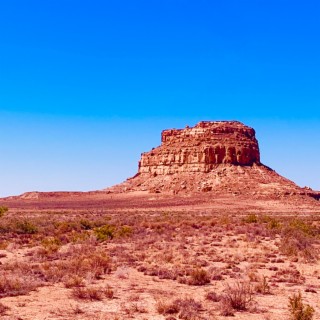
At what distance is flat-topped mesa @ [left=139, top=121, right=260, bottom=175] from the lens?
88625 mm

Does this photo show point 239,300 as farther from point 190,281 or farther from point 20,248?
point 20,248

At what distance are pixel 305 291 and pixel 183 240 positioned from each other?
35.4ft

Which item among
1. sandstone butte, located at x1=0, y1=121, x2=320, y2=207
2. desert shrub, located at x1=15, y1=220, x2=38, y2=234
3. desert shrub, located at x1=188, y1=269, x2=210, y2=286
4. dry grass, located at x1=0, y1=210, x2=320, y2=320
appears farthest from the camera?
sandstone butte, located at x1=0, y1=121, x2=320, y2=207

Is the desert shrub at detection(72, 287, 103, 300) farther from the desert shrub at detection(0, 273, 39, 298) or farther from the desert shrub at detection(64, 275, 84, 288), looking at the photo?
the desert shrub at detection(0, 273, 39, 298)

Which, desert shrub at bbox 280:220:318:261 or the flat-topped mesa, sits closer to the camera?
desert shrub at bbox 280:220:318:261

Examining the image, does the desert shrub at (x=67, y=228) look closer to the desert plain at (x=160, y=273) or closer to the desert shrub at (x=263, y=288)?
the desert plain at (x=160, y=273)

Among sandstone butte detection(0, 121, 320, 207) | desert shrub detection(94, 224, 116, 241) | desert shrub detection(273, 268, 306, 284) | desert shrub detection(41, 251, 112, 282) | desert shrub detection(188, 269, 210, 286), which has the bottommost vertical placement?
desert shrub detection(273, 268, 306, 284)

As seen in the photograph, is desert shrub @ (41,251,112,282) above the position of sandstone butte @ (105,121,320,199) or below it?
below

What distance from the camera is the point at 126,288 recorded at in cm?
1205

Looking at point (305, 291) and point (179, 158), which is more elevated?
point (179, 158)

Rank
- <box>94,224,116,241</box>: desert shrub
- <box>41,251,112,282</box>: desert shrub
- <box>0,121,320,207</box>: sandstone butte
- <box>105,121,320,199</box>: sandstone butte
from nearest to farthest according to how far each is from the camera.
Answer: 1. <box>41,251,112,282</box>: desert shrub
2. <box>94,224,116,241</box>: desert shrub
3. <box>0,121,320,207</box>: sandstone butte
4. <box>105,121,320,199</box>: sandstone butte

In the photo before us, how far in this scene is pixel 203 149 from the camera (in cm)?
8900

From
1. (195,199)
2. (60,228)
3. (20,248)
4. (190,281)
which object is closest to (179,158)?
(195,199)

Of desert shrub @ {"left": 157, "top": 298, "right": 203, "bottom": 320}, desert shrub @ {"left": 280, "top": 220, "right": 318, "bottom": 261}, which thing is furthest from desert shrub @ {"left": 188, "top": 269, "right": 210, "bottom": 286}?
desert shrub @ {"left": 280, "top": 220, "right": 318, "bottom": 261}
